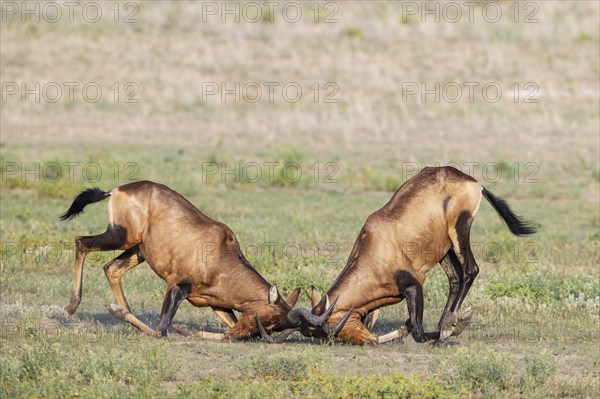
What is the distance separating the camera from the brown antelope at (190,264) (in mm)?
11273

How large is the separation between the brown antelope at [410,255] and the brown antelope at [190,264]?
0.44 meters

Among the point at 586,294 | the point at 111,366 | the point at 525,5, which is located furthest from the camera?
the point at 525,5

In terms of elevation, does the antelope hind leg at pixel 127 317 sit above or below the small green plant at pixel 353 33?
below

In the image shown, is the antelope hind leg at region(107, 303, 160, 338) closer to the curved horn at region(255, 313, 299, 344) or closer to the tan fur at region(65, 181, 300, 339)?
the tan fur at region(65, 181, 300, 339)

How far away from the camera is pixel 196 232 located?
38.3ft

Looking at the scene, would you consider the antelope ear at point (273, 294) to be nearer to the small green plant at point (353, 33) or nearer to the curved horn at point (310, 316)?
the curved horn at point (310, 316)

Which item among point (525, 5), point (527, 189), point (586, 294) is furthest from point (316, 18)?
point (586, 294)

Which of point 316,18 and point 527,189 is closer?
point 527,189

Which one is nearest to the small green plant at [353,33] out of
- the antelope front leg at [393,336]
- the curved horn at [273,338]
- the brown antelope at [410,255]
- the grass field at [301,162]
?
the grass field at [301,162]

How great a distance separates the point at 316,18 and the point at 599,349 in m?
32.3

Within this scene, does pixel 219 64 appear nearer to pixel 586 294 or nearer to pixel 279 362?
pixel 586 294

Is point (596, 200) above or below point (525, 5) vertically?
below

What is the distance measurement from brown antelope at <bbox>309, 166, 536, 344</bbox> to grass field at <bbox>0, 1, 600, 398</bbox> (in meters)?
0.32

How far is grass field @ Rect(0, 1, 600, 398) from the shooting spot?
10078mm
